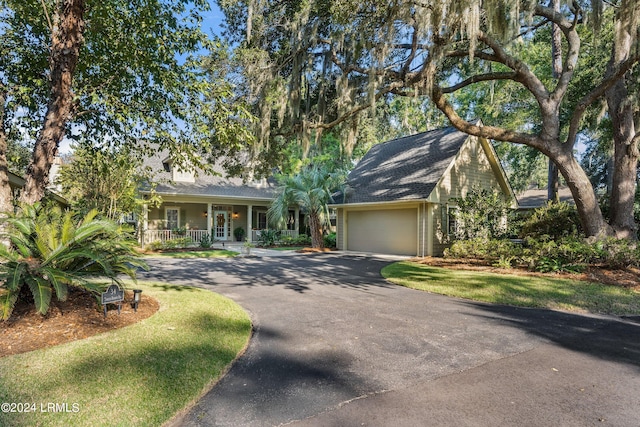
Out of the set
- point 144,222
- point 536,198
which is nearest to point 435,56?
point 144,222

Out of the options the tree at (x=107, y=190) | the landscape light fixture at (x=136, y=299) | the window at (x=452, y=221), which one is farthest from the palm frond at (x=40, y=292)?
the window at (x=452, y=221)

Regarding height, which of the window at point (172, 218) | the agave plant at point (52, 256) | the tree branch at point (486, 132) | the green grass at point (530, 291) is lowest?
the green grass at point (530, 291)

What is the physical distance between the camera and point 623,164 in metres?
10.5

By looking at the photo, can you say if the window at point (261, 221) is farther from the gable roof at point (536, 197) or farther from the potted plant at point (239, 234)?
the gable roof at point (536, 197)

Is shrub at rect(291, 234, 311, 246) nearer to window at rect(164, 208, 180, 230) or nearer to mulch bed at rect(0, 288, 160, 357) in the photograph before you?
window at rect(164, 208, 180, 230)

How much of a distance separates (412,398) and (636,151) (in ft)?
39.6

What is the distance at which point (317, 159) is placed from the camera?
80.1 ft

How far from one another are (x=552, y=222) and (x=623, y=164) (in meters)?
2.60

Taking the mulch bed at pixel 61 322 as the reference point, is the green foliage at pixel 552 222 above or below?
above

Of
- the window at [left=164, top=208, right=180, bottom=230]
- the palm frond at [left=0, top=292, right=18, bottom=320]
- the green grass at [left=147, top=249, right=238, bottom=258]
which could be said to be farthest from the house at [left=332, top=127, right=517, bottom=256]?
the palm frond at [left=0, top=292, right=18, bottom=320]

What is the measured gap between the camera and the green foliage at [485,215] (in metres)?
12.4

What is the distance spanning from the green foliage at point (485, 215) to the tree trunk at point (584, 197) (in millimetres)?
2865

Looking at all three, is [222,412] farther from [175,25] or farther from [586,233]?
[586,233]

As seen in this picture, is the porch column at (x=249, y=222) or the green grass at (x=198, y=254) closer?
the green grass at (x=198, y=254)
